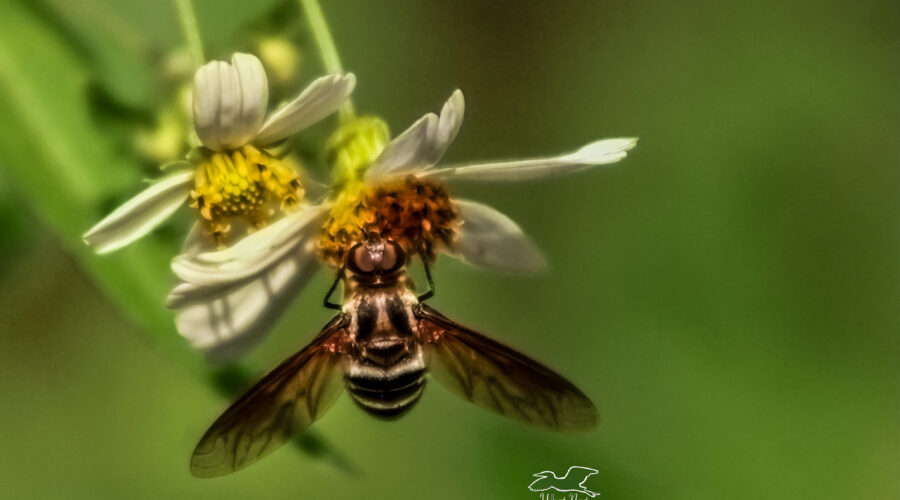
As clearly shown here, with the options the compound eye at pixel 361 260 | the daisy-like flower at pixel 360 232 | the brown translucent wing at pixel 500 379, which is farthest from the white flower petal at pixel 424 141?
the brown translucent wing at pixel 500 379

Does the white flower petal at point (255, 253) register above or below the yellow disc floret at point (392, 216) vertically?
below

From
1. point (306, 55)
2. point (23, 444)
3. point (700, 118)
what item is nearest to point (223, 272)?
point (306, 55)

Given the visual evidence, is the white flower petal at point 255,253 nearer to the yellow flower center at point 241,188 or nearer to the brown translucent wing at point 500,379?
the yellow flower center at point 241,188

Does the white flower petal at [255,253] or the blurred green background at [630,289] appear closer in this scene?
the white flower petal at [255,253]

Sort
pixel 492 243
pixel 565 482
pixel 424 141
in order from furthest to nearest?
pixel 565 482 < pixel 492 243 < pixel 424 141

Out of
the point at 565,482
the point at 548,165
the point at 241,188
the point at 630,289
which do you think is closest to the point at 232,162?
the point at 241,188

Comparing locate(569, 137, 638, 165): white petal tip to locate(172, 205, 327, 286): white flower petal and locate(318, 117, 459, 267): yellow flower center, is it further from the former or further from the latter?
locate(172, 205, 327, 286): white flower petal

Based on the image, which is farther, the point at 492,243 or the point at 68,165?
the point at 492,243

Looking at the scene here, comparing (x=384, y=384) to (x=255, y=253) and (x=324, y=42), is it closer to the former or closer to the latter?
(x=255, y=253)
